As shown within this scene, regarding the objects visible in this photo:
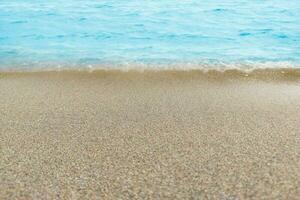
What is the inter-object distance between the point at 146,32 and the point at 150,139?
17.9ft

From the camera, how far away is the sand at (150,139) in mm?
2387

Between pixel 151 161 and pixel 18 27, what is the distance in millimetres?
6935

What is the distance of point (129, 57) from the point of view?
5875mm

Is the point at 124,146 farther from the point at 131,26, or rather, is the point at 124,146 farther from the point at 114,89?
the point at 131,26

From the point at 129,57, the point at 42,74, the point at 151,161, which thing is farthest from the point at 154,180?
the point at 129,57

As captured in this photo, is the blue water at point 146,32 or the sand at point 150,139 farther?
the blue water at point 146,32

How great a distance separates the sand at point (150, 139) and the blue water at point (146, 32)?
57.3 inches

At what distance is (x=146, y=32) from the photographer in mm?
8250

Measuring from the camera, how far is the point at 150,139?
2.98 m

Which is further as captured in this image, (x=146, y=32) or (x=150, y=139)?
(x=146, y=32)

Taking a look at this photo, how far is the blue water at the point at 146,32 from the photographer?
5922 mm

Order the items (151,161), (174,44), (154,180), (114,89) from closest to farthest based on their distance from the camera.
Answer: (154,180)
(151,161)
(114,89)
(174,44)

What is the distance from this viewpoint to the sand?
2387 mm

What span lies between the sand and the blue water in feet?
4.77
